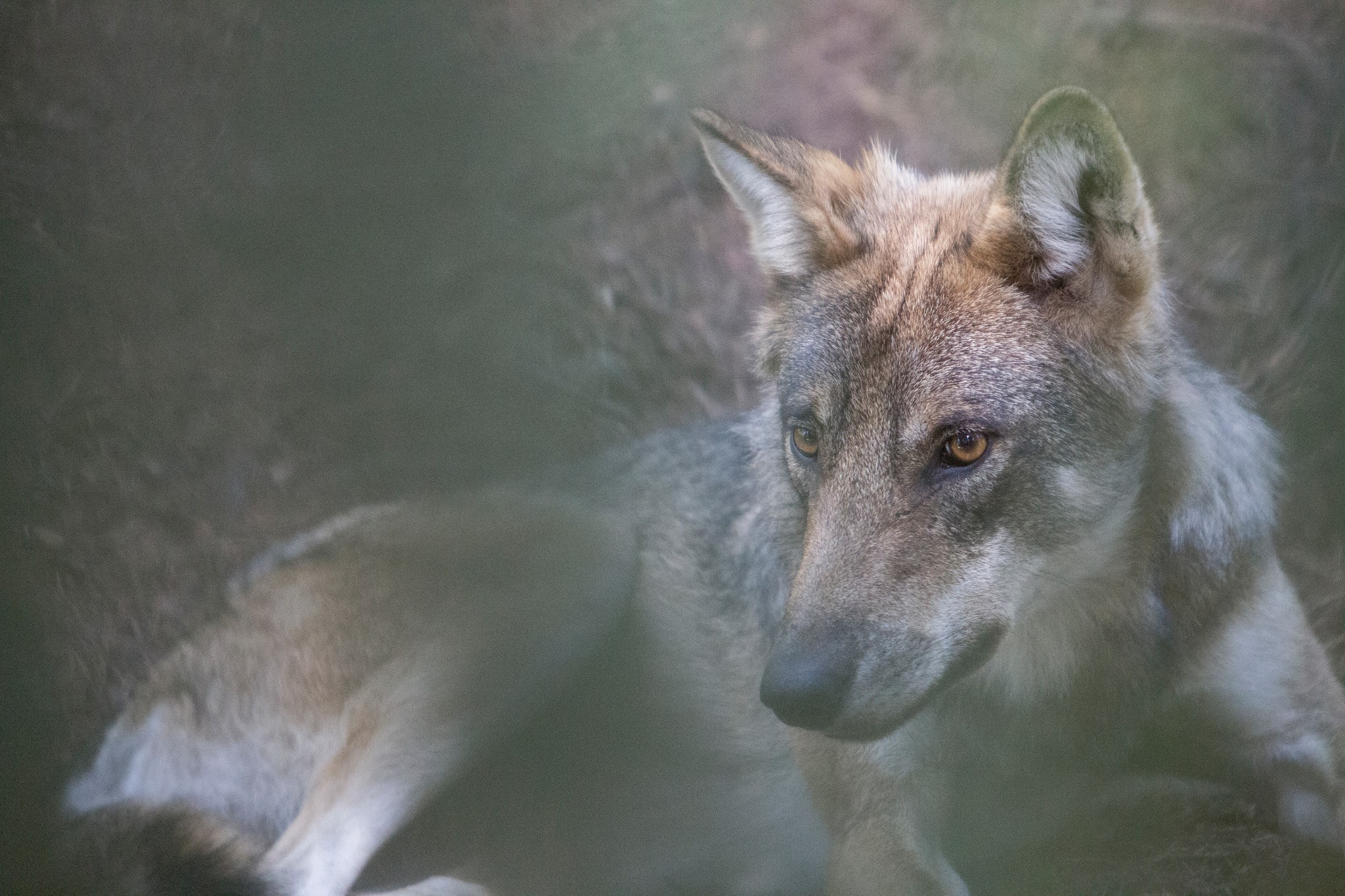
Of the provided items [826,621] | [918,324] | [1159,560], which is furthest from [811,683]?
[1159,560]

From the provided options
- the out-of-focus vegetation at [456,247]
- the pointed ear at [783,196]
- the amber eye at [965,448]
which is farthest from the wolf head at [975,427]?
the out-of-focus vegetation at [456,247]

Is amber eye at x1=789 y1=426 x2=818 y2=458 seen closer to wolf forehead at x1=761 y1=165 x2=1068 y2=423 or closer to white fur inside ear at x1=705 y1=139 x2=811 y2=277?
wolf forehead at x1=761 y1=165 x2=1068 y2=423

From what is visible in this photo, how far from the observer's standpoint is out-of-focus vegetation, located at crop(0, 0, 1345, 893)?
2500 mm

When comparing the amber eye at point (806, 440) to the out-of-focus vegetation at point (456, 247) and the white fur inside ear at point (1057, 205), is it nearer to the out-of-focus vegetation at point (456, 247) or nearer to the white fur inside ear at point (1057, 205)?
the white fur inside ear at point (1057, 205)

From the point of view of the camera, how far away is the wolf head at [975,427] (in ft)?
7.46

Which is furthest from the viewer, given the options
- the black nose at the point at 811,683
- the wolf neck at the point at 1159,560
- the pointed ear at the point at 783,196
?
the pointed ear at the point at 783,196

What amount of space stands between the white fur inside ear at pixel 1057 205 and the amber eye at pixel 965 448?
43 centimetres

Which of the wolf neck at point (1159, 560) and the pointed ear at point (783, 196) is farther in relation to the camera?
the pointed ear at point (783, 196)

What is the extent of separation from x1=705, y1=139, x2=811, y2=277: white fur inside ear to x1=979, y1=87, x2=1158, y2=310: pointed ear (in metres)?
0.56

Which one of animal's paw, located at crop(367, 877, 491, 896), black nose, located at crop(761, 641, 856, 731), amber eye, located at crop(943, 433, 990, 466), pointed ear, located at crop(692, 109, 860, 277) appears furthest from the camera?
animal's paw, located at crop(367, 877, 491, 896)

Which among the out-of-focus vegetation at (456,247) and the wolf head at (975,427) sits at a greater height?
the out-of-focus vegetation at (456,247)

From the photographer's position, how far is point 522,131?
291 cm

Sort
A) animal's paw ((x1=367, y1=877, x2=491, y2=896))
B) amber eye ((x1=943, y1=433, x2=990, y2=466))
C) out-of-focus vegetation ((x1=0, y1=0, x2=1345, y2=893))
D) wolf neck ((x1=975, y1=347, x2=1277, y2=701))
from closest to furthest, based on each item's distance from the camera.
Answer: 1. amber eye ((x1=943, y1=433, x2=990, y2=466))
2. out-of-focus vegetation ((x1=0, y1=0, x2=1345, y2=893))
3. wolf neck ((x1=975, y1=347, x2=1277, y2=701))
4. animal's paw ((x1=367, y1=877, x2=491, y2=896))

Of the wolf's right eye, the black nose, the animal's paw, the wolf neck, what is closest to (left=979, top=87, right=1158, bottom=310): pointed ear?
the wolf neck
